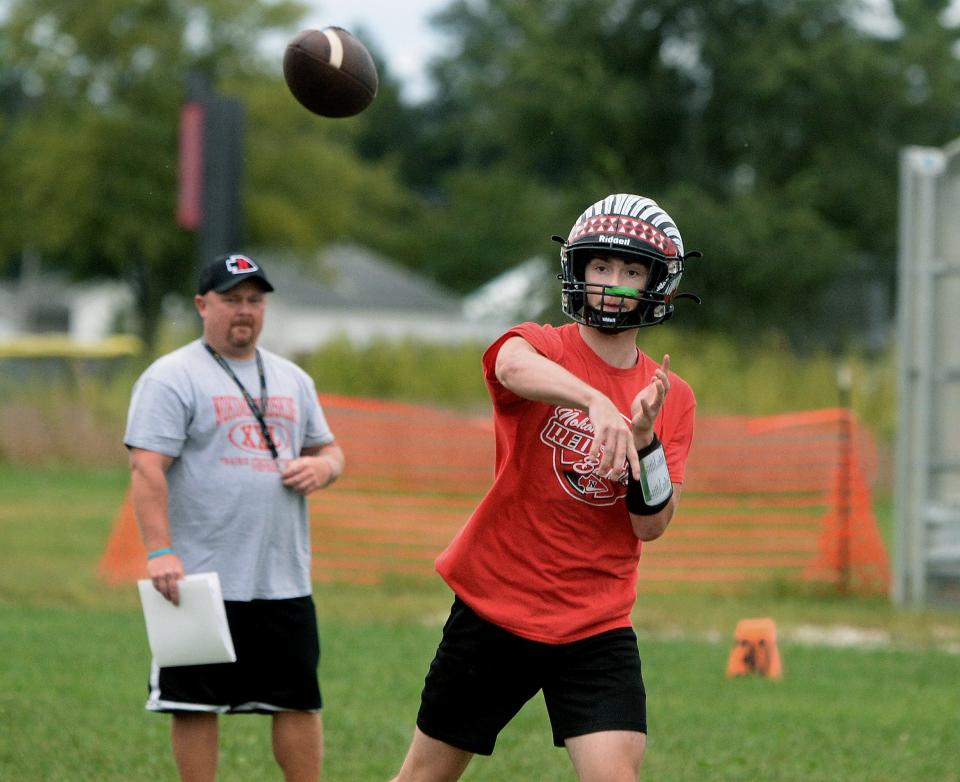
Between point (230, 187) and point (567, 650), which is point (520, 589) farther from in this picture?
point (230, 187)

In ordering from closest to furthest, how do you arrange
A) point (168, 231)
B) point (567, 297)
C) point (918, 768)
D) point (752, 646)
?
point (567, 297) < point (918, 768) < point (752, 646) < point (168, 231)

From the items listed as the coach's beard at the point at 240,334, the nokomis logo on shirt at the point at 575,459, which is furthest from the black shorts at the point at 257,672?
the nokomis logo on shirt at the point at 575,459

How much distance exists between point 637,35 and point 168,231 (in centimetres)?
1644

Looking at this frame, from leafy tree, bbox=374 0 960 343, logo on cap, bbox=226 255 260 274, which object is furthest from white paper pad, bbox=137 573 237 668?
leafy tree, bbox=374 0 960 343

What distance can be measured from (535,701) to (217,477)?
344cm

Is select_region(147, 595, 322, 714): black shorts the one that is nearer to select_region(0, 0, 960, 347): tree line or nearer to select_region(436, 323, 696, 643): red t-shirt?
select_region(436, 323, 696, 643): red t-shirt

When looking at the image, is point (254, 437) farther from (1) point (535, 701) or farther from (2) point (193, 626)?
(1) point (535, 701)

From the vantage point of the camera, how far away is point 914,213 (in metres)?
13.0

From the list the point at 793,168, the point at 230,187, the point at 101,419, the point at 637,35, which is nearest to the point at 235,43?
the point at 637,35

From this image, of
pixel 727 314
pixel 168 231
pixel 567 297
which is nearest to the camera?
pixel 567 297

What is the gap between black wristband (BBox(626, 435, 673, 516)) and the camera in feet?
14.1

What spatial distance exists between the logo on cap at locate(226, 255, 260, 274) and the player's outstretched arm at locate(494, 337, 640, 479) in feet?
5.65

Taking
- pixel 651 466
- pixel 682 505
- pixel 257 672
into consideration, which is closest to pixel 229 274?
pixel 257 672

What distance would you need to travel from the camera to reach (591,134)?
124 feet
